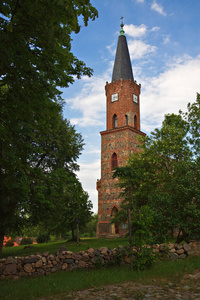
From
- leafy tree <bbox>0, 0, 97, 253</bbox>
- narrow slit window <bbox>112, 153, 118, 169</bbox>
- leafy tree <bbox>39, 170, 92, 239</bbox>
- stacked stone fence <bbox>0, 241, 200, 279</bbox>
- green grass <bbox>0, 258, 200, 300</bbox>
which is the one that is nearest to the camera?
leafy tree <bbox>0, 0, 97, 253</bbox>

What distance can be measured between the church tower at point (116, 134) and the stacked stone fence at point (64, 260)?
20.0m

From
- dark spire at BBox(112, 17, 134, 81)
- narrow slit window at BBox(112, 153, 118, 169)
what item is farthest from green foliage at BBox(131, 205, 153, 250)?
dark spire at BBox(112, 17, 134, 81)

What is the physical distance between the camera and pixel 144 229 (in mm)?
10195

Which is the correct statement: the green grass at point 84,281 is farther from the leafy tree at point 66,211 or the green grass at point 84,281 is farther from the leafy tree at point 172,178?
the leafy tree at point 66,211

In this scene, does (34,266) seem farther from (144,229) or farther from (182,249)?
(182,249)

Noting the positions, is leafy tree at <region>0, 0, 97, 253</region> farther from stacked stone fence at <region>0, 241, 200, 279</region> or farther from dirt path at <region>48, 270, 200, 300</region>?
dirt path at <region>48, 270, 200, 300</region>

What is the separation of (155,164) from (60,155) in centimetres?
883

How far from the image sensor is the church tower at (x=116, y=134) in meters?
32.4

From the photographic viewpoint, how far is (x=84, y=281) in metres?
7.82

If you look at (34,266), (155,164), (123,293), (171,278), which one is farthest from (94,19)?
(155,164)

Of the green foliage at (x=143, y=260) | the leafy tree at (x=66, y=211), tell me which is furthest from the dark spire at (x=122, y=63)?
the green foliage at (x=143, y=260)

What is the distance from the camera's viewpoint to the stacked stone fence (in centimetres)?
966

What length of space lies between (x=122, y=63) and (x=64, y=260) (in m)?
33.4

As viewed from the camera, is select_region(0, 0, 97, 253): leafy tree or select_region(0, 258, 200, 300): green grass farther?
select_region(0, 258, 200, 300): green grass
